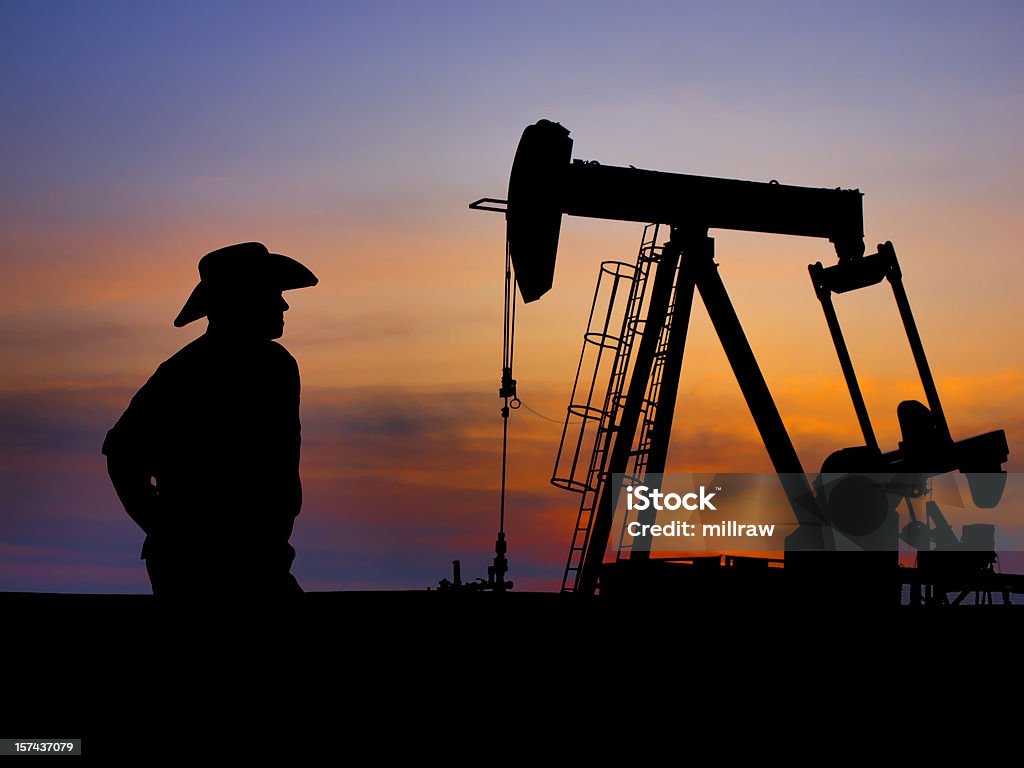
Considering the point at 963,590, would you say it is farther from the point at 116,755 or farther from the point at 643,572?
the point at 116,755

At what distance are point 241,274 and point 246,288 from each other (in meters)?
0.04

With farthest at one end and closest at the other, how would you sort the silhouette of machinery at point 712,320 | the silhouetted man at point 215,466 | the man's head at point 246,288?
the silhouette of machinery at point 712,320 → the man's head at point 246,288 → the silhouetted man at point 215,466

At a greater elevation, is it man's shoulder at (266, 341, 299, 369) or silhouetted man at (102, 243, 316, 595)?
man's shoulder at (266, 341, 299, 369)

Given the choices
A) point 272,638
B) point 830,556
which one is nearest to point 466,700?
point 272,638

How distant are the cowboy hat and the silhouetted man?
0.51 feet

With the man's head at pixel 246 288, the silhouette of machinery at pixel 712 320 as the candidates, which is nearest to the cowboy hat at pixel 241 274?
the man's head at pixel 246 288

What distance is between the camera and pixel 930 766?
448 centimetres

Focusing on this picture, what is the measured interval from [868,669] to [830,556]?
15.0 feet

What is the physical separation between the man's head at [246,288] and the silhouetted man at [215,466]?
0.06 metres

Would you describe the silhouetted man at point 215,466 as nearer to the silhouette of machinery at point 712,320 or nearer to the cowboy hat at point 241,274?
the cowboy hat at point 241,274

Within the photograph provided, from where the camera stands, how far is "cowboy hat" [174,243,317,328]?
2.99 meters

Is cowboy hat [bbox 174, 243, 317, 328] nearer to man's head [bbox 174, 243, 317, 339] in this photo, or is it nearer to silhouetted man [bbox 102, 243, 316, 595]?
man's head [bbox 174, 243, 317, 339]

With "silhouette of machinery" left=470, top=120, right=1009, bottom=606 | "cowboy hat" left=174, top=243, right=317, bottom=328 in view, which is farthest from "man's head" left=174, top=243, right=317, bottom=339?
"silhouette of machinery" left=470, top=120, right=1009, bottom=606

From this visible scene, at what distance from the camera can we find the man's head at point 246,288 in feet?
9.80
